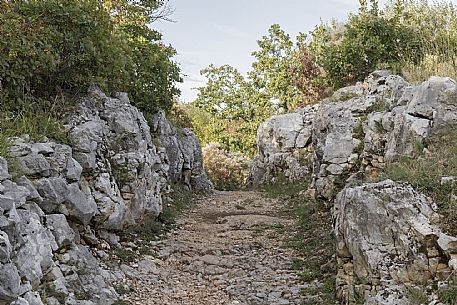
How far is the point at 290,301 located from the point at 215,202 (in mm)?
9145

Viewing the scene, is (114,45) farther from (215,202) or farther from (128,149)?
(215,202)

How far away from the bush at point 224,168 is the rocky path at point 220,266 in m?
12.0

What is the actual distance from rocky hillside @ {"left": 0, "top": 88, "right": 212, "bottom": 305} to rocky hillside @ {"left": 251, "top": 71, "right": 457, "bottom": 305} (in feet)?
10.9

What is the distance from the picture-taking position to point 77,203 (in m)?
6.62

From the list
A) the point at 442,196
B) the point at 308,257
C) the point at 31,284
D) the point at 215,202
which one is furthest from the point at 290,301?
the point at 215,202

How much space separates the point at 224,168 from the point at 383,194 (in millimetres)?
18861

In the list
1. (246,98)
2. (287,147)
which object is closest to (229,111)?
(246,98)

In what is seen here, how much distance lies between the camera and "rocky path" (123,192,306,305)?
666 cm

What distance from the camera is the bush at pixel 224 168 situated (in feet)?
78.9

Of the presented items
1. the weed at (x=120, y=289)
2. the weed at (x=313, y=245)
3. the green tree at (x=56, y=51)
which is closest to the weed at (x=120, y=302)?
the weed at (x=120, y=289)

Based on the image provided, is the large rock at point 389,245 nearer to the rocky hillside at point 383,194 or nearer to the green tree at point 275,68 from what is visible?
the rocky hillside at point 383,194

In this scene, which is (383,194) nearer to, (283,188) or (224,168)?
(283,188)

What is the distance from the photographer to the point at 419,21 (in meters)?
14.7

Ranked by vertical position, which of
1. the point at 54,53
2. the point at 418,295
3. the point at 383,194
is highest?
the point at 54,53
